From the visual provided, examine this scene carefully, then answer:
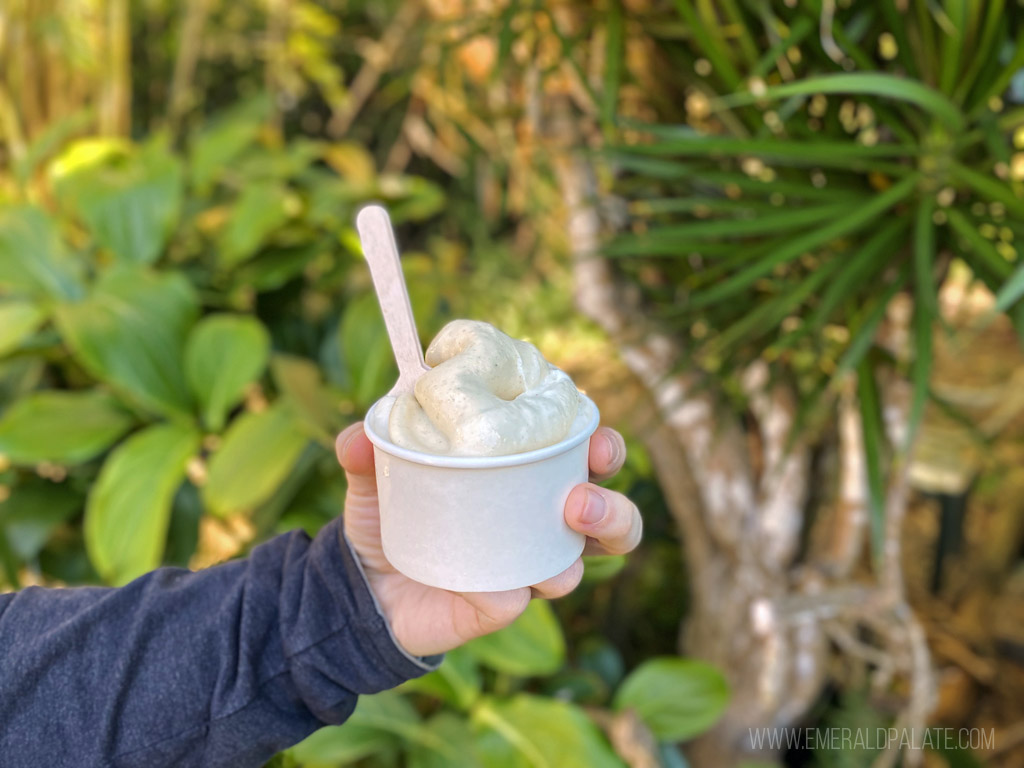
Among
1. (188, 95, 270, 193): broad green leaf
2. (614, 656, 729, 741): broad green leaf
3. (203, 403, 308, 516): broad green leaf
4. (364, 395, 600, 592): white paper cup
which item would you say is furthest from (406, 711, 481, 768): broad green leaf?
(188, 95, 270, 193): broad green leaf

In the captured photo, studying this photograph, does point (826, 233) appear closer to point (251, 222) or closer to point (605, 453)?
point (605, 453)

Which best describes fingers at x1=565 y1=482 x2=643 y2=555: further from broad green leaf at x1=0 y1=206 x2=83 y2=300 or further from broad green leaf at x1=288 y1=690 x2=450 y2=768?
broad green leaf at x1=0 y1=206 x2=83 y2=300

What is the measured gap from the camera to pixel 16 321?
119 cm

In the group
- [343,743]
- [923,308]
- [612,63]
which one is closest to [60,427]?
[343,743]

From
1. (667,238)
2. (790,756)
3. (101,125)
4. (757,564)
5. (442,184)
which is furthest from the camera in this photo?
(442,184)

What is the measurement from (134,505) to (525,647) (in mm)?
588

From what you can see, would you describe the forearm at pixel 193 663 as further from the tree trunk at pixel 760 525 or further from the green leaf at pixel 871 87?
the tree trunk at pixel 760 525

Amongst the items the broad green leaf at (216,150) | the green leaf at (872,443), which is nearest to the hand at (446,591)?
the green leaf at (872,443)

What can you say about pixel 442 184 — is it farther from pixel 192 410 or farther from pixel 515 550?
pixel 515 550

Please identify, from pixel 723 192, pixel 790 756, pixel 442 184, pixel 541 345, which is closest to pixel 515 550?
pixel 723 192

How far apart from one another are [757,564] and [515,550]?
854 mm

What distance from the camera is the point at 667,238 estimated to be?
3.25 ft

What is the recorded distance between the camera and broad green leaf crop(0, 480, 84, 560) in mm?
1189

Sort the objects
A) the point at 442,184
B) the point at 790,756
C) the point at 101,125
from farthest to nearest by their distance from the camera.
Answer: the point at 442,184
the point at 101,125
the point at 790,756
